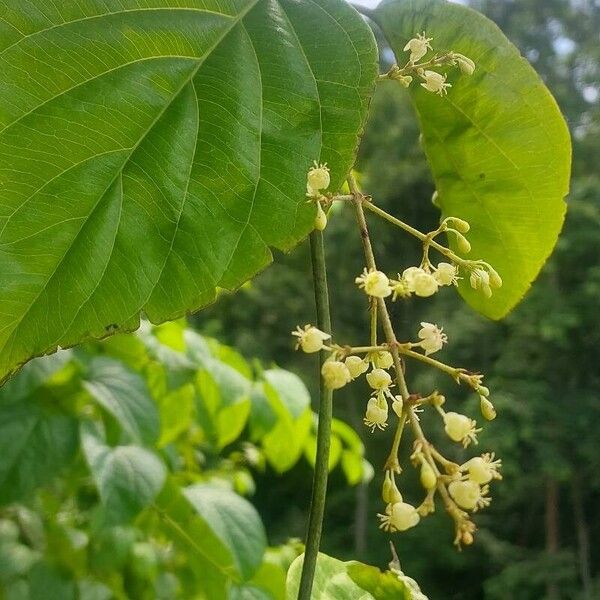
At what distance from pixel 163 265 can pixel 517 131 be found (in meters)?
0.16

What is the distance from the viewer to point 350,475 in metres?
1.22

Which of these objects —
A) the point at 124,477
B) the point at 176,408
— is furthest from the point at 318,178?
the point at 176,408

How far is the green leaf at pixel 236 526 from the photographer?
2.27ft

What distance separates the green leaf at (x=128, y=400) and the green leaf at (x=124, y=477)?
19 millimetres

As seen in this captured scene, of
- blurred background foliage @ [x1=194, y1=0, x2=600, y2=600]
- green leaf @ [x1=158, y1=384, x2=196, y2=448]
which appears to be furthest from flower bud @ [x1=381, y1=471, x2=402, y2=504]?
blurred background foliage @ [x1=194, y1=0, x2=600, y2=600]

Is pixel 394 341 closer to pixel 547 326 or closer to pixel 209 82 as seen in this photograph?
pixel 209 82

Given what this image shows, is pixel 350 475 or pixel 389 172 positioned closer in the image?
pixel 350 475

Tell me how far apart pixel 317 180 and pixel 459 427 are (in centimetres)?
8

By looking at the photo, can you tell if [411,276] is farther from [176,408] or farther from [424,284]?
[176,408]

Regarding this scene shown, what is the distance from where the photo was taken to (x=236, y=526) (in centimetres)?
71

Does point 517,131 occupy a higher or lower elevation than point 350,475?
higher

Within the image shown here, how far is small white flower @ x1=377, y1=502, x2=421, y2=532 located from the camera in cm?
23

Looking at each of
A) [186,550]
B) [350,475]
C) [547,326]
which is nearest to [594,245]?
[547,326]

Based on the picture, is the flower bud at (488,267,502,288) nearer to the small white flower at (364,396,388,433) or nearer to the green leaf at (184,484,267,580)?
the small white flower at (364,396,388,433)
